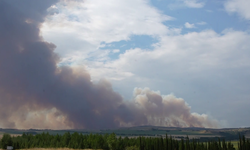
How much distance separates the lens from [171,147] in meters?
200

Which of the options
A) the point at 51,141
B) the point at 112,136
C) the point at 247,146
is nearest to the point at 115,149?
the point at 112,136

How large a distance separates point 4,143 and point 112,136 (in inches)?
2904

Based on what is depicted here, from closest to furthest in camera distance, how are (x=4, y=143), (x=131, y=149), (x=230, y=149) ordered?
1. (x=4, y=143)
2. (x=230, y=149)
3. (x=131, y=149)

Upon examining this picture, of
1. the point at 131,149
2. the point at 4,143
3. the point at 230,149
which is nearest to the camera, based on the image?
the point at 4,143

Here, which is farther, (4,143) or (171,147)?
(171,147)

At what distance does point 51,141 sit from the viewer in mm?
191500

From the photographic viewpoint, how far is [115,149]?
193000mm

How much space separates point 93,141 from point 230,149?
98.7 m

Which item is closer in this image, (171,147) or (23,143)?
(23,143)

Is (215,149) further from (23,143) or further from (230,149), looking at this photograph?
(23,143)

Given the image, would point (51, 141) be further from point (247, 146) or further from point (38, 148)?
point (247, 146)

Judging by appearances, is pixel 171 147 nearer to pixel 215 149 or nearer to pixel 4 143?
pixel 215 149

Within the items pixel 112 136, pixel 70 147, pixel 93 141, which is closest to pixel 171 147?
pixel 112 136

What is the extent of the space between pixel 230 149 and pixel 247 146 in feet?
50.9
